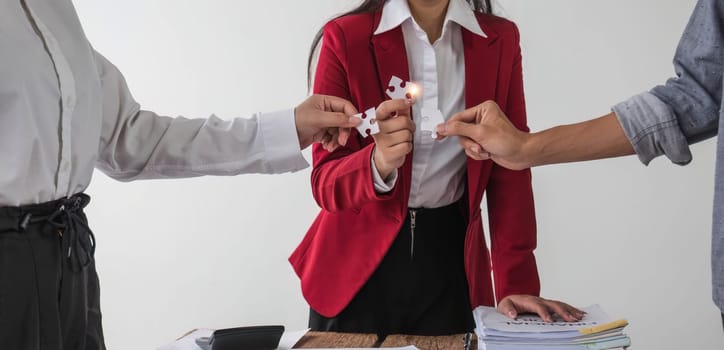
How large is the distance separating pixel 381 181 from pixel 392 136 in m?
0.13

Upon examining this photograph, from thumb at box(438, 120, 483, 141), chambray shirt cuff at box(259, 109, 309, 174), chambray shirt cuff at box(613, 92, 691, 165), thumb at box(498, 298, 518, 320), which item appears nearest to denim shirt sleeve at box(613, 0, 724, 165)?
chambray shirt cuff at box(613, 92, 691, 165)

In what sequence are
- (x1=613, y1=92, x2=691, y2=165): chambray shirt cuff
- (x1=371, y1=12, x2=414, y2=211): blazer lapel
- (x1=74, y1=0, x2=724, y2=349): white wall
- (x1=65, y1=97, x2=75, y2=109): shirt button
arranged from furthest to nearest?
(x1=74, y1=0, x2=724, y2=349): white wall → (x1=371, y1=12, x2=414, y2=211): blazer lapel → (x1=613, y1=92, x2=691, y2=165): chambray shirt cuff → (x1=65, y1=97, x2=75, y2=109): shirt button

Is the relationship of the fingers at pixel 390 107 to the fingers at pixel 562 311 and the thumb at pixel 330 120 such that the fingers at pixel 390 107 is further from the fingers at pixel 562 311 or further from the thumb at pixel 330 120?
the fingers at pixel 562 311

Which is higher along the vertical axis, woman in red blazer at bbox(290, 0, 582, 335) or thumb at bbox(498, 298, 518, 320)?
woman in red blazer at bbox(290, 0, 582, 335)

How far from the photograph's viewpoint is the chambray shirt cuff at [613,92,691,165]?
141 cm

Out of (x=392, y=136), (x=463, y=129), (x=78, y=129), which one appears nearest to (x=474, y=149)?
(x=463, y=129)

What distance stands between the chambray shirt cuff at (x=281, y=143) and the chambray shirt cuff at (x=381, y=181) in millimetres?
174

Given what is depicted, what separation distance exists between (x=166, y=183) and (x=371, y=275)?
2.48m

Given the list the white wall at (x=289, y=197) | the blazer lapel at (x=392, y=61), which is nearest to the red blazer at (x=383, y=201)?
the blazer lapel at (x=392, y=61)

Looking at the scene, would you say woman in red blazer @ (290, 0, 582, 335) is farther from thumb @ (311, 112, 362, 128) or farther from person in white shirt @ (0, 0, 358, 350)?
person in white shirt @ (0, 0, 358, 350)

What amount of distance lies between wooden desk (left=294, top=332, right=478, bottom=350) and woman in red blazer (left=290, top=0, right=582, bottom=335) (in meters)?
0.26

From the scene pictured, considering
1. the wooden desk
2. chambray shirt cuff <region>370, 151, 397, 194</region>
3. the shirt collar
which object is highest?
the shirt collar

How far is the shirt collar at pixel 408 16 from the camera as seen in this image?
1.91 metres

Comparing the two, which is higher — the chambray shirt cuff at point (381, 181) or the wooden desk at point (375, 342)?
the chambray shirt cuff at point (381, 181)
